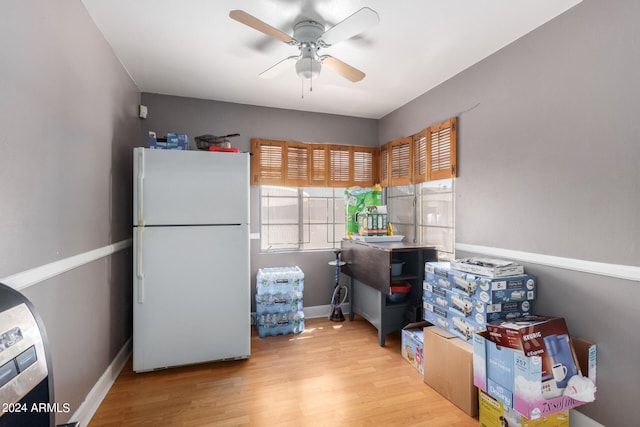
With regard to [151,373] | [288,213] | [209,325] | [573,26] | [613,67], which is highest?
[573,26]

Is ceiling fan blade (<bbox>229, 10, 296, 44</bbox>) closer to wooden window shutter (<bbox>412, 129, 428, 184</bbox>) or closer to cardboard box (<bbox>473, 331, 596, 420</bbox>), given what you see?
wooden window shutter (<bbox>412, 129, 428, 184</bbox>)

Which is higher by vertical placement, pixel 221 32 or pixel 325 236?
pixel 221 32

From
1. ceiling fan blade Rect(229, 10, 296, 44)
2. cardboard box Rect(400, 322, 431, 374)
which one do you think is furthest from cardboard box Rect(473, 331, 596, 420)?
ceiling fan blade Rect(229, 10, 296, 44)

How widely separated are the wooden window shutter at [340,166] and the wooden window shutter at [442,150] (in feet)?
3.56

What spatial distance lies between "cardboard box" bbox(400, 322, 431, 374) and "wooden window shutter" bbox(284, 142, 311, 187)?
1.93 metres

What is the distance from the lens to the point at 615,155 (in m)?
1.57

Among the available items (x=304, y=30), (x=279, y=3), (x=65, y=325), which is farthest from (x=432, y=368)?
(x=279, y=3)

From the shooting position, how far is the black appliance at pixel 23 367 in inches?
26.9

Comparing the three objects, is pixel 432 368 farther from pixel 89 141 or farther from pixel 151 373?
pixel 89 141

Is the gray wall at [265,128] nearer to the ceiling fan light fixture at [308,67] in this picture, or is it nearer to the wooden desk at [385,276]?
the wooden desk at [385,276]

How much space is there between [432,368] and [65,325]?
2.28m

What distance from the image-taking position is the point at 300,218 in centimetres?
367

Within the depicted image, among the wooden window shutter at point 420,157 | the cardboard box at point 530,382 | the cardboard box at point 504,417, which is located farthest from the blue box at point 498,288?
the wooden window shutter at point 420,157

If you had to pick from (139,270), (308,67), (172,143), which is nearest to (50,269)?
(139,270)
